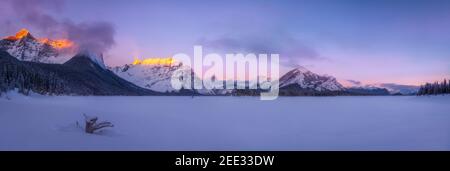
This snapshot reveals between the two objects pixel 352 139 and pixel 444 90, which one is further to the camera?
pixel 444 90

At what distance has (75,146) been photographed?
7445 mm
